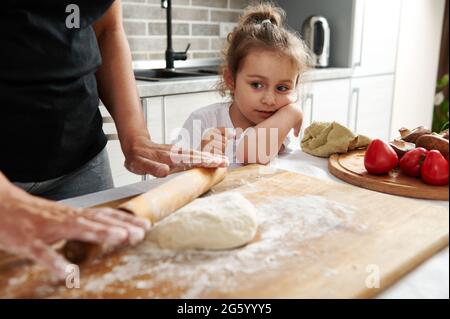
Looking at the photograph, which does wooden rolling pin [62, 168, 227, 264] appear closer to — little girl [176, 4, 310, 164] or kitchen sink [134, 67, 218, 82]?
little girl [176, 4, 310, 164]

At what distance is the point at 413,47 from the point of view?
11.7 ft

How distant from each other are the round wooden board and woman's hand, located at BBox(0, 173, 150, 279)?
1.83 feet

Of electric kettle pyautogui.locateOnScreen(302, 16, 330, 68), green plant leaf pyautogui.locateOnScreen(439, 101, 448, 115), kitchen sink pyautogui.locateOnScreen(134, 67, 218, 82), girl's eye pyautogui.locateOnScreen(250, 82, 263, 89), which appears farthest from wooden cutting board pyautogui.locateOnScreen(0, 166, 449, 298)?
green plant leaf pyautogui.locateOnScreen(439, 101, 448, 115)

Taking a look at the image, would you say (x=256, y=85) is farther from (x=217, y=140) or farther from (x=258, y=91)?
(x=217, y=140)

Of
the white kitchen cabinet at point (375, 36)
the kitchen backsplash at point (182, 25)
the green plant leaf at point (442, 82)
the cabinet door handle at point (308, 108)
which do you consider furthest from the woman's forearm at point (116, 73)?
the green plant leaf at point (442, 82)

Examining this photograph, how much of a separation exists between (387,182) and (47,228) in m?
0.69

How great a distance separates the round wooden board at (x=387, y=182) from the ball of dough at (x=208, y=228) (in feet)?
1.17

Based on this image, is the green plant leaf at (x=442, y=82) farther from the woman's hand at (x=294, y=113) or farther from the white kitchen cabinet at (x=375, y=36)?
the woman's hand at (x=294, y=113)

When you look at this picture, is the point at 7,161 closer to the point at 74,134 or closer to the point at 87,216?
the point at 74,134

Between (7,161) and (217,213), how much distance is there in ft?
1.67

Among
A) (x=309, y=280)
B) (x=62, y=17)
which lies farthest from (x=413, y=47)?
(x=309, y=280)

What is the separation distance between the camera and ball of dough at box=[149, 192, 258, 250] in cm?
68

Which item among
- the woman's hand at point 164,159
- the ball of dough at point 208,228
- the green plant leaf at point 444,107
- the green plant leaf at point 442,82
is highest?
the woman's hand at point 164,159

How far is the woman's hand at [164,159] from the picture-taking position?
3.10ft
